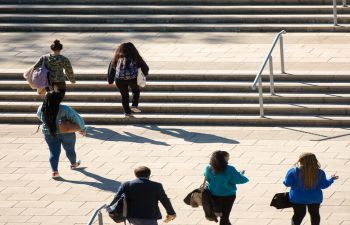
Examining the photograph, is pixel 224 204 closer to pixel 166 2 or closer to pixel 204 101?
pixel 204 101

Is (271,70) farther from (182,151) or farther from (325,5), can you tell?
(325,5)

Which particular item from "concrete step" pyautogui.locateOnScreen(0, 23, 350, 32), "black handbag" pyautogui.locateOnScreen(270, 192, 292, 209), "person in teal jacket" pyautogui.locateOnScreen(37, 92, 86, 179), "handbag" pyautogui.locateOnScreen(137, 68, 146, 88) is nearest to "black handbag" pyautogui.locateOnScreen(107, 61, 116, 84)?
"handbag" pyautogui.locateOnScreen(137, 68, 146, 88)

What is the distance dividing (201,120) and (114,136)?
1.46 meters

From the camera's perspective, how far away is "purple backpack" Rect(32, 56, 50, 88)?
62.7ft

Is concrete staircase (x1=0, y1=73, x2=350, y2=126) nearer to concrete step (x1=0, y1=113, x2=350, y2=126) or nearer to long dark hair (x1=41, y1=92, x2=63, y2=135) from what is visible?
concrete step (x1=0, y1=113, x2=350, y2=126)

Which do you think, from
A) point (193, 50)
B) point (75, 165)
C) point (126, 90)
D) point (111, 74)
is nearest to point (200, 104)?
point (126, 90)

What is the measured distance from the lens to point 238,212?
1568 centimetres

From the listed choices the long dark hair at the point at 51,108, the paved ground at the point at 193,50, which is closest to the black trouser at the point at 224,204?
the long dark hair at the point at 51,108

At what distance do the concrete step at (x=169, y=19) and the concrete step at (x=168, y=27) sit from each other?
0.47ft

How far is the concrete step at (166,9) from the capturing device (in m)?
24.5

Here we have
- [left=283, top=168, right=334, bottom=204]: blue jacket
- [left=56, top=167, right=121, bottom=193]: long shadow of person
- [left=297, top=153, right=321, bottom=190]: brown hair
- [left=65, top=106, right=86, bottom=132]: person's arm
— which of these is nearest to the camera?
[left=297, top=153, right=321, bottom=190]: brown hair

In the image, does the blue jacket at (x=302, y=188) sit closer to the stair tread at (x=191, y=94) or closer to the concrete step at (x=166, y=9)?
the stair tread at (x=191, y=94)

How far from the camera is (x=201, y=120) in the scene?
781 inches

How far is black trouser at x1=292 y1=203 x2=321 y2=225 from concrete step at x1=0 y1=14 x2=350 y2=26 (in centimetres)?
1037
